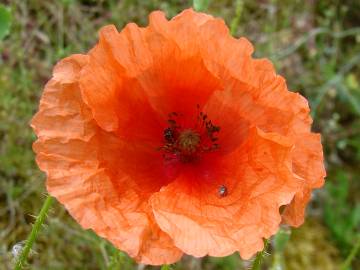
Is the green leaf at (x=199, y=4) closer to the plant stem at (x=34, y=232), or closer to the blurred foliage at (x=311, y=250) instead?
the plant stem at (x=34, y=232)

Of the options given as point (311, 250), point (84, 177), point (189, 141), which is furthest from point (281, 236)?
point (311, 250)

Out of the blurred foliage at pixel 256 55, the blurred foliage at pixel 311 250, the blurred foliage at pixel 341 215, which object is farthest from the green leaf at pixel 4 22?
the blurred foliage at pixel 341 215

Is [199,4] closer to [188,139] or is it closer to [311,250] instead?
[188,139]

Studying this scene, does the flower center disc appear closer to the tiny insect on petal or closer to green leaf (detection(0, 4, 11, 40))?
the tiny insect on petal

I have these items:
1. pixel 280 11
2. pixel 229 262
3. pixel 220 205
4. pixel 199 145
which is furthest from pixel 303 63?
pixel 220 205

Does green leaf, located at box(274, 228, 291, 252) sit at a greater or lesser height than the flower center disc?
lesser

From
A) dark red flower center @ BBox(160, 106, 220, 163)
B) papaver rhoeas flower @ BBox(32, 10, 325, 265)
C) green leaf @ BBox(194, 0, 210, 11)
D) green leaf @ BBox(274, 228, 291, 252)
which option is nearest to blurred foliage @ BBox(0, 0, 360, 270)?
green leaf @ BBox(274, 228, 291, 252)
